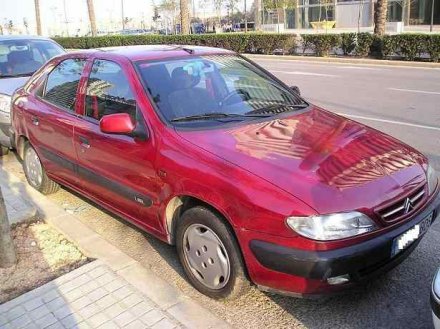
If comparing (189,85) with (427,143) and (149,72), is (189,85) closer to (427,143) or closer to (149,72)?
(149,72)

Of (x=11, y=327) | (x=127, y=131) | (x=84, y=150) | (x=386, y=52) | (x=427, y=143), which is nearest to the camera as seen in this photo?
(x=11, y=327)

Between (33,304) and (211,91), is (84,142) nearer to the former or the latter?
(211,91)

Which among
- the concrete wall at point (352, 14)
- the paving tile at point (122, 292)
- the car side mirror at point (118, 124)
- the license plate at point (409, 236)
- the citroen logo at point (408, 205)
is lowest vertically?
the paving tile at point (122, 292)

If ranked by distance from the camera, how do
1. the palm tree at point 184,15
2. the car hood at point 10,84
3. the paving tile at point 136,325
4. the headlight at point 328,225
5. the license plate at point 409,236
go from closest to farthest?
the headlight at point 328,225 < the license plate at point 409,236 < the paving tile at point 136,325 < the car hood at point 10,84 < the palm tree at point 184,15

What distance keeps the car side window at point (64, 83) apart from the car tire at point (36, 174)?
73 cm

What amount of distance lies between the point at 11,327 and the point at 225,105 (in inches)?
82.4

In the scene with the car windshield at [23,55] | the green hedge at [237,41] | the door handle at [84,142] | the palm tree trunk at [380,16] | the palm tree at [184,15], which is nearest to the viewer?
the door handle at [84,142]

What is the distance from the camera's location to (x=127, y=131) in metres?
3.45

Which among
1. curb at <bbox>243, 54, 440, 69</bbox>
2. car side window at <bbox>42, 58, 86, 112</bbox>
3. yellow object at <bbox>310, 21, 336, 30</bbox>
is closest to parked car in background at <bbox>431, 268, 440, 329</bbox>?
car side window at <bbox>42, 58, 86, 112</bbox>

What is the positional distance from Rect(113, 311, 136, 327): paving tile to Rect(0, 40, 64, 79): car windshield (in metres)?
5.65

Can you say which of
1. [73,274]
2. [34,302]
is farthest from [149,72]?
[34,302]

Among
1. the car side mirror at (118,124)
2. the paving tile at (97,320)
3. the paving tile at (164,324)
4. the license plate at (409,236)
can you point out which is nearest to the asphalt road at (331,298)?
the paving tile at (164,324)

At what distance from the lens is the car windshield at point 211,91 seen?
3.56 meters

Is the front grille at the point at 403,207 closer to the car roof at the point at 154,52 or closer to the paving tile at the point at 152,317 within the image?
the paving tile at the point at 152,317
